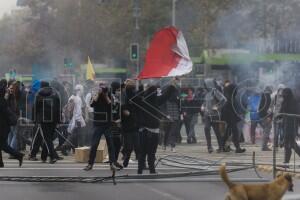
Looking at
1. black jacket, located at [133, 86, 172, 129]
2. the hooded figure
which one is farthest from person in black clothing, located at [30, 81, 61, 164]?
black jacket, located at [133, 86, 172, 129]

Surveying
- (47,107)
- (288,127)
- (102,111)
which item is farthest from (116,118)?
(288,127)

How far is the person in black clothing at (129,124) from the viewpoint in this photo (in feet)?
52.1

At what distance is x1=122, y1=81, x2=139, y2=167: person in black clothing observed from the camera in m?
15.9

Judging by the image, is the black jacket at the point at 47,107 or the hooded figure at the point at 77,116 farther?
the hooded figure at the point at 77,116

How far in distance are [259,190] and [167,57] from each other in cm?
647

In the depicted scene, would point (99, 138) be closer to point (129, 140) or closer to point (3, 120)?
point (129, 140)

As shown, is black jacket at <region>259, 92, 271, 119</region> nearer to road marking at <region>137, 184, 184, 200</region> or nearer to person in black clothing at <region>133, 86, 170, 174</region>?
person in black clothing at <region>133, 86, 170, 174</region>

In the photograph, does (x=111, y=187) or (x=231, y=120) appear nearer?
(x=111, y=187)

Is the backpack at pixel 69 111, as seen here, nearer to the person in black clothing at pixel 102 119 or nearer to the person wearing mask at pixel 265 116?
the person in black clothing at pixel 102 119

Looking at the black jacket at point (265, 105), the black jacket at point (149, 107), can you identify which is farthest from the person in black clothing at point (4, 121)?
the black jacket at point (265, 105)

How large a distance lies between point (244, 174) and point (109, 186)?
10.2ft

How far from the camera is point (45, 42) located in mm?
68875

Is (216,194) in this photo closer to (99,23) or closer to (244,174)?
(244,174)

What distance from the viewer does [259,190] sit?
10297 mm
